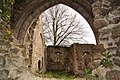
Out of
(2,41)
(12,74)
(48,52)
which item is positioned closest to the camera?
(12,74)

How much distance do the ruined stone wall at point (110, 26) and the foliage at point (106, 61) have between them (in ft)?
0.19

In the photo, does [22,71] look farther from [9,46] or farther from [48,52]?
[48,52]

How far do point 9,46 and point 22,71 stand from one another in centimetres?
52

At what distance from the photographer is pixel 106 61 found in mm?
3074

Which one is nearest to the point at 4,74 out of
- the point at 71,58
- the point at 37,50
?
the point at 37,50

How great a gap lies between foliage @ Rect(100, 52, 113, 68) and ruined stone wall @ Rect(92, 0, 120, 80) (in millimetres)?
57

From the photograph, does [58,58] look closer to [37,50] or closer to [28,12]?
[37,50]

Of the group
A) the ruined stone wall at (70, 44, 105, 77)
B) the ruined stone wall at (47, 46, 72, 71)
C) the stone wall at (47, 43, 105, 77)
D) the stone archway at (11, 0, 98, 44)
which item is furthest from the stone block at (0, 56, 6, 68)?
the ruined stone wall at (47, 46, 72, 71)

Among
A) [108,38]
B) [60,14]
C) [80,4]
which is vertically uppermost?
[60,14]

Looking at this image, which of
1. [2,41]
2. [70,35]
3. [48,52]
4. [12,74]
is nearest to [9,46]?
[2,41]

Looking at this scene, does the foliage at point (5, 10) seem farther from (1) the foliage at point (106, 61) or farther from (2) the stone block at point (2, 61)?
(1) the foliage at point (106, 61)

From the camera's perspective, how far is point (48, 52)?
61.4 feet

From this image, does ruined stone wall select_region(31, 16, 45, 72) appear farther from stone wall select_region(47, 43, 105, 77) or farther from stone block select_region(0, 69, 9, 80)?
stone block select_region(0, 69, 9, 80)

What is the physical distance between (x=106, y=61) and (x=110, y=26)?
570mm
